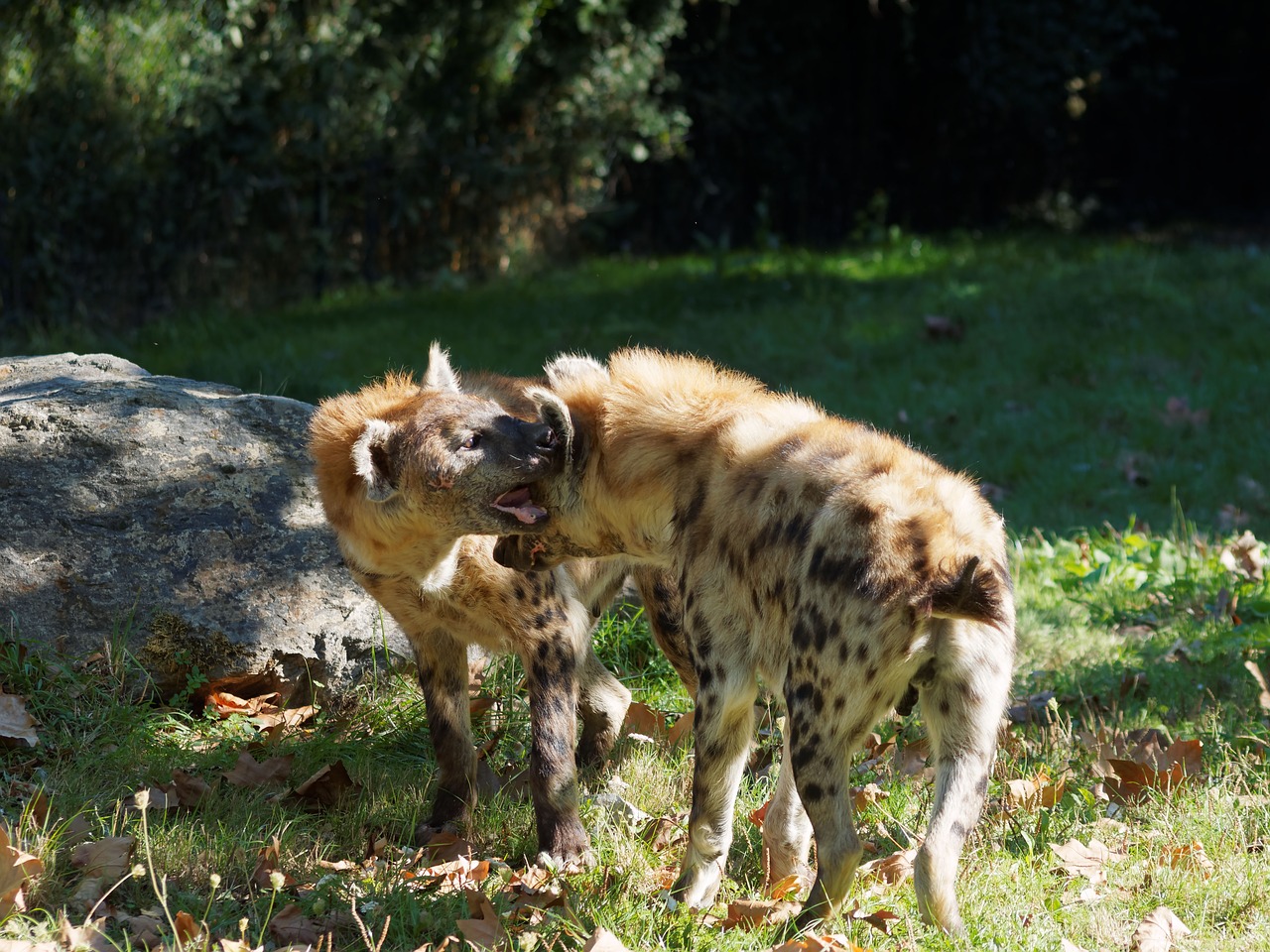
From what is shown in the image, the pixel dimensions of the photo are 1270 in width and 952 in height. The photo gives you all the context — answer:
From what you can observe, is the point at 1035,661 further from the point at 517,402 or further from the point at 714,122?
the point at 714,122

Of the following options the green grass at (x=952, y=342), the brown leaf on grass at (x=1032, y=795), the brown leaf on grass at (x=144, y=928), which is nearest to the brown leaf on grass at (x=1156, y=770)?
the brown leaf on grass at (x=1032, y=795)

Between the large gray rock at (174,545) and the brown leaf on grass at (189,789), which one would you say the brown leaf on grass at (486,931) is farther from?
the large gray rock at (174,545)

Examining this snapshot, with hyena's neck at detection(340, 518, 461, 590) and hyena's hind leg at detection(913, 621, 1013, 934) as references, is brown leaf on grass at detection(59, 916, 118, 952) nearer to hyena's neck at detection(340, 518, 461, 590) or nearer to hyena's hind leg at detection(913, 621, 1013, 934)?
hyena's neck at detection(340, 518, 461, 590)

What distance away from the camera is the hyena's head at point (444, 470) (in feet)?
15.1

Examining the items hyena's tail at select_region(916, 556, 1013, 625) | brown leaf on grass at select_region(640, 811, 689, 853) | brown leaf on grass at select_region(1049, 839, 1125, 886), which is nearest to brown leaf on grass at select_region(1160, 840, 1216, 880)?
brown leaf on grass at select_region(1049, 839, 1125, 886)

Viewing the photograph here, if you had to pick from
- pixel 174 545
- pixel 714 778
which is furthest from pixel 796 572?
pixel 174 545

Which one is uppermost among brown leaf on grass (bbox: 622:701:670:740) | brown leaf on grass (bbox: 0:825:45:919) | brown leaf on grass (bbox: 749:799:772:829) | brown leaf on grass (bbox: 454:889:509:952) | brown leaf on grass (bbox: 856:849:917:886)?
brown leaf on grass (bbox: 0:825:45:919)

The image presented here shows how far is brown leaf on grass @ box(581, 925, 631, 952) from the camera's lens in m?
3.51

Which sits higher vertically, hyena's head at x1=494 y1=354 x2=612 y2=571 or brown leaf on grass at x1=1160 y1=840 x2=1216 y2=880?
hyena's head at x1=494 y1=354 x2=612 y2=571

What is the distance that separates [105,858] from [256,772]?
75 centimetres

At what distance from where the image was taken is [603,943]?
3.52 meters

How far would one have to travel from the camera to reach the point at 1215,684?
5477 mm

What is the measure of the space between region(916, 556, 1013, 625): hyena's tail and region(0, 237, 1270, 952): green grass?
0.92 m

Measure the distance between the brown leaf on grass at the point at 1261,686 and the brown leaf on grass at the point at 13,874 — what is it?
4285 millimetres
